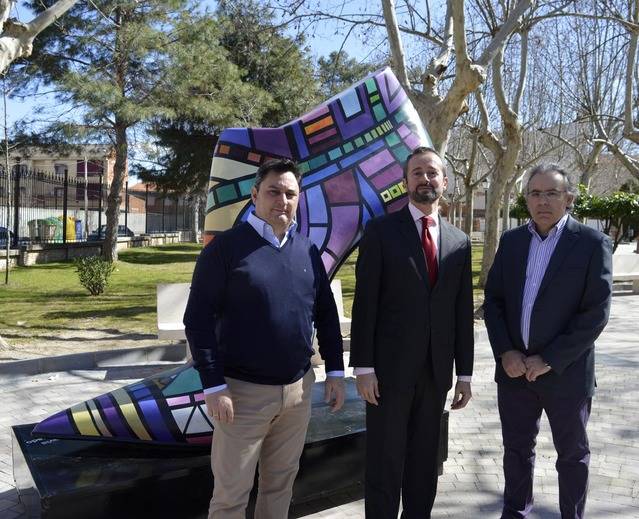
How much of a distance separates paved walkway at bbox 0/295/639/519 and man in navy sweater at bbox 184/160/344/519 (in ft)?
3.44

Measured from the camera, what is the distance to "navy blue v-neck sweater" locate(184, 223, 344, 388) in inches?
90.9

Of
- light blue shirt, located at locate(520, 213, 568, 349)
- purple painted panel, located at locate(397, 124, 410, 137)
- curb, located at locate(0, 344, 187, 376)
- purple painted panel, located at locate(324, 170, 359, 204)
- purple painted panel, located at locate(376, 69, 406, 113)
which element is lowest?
curb, located at locate(0, 344, 187, 376)

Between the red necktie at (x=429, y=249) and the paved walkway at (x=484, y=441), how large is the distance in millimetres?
1392

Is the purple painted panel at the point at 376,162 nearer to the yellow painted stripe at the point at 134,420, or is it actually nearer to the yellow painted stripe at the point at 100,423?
the yellow painted stripe at the point at 134,420

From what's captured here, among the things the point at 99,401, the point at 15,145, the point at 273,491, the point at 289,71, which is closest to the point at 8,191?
the point at 15,145

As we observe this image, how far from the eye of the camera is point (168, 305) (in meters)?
6.93

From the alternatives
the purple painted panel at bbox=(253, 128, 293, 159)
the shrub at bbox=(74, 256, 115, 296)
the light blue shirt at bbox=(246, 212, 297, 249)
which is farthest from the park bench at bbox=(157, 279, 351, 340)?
the shrub at bbox=(74, 256, 115, 296)

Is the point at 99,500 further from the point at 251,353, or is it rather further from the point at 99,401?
the point at 251,353

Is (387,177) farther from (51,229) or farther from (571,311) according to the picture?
(51,229)

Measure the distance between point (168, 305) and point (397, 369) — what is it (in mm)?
4728

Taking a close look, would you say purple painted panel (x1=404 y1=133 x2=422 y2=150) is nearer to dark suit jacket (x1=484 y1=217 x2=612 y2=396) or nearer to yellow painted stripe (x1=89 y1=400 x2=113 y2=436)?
dark suit jacket (x1=484 y1=217 x2=612 y2=396)

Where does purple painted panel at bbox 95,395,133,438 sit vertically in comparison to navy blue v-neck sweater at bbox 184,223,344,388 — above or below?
below

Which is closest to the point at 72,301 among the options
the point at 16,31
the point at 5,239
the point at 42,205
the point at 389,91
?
the point at 16,31

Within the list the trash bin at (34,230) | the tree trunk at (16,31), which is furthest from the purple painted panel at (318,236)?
the trash bin at (34,230)
